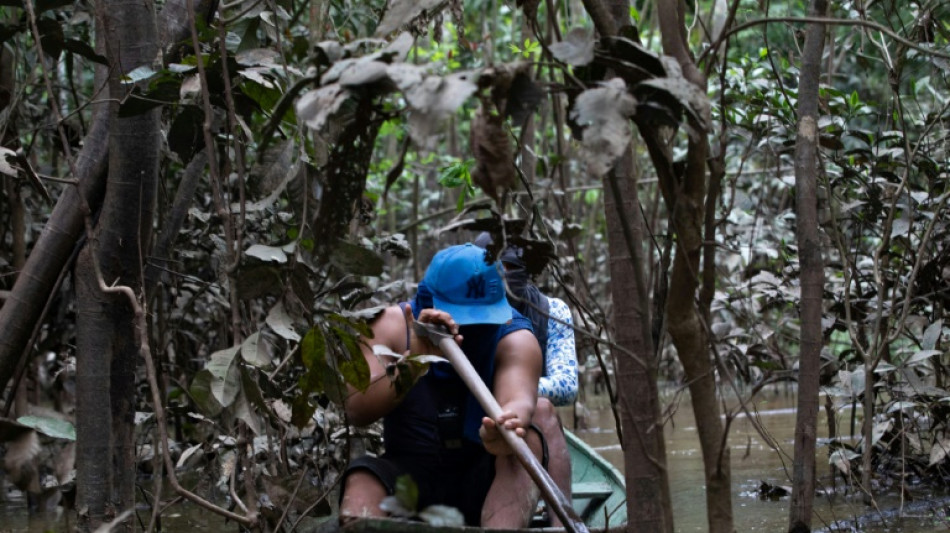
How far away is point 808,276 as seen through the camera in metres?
3.31

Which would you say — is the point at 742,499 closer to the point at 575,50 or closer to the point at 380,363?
the point at 380,363

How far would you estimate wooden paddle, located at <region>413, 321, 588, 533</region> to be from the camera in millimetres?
2551

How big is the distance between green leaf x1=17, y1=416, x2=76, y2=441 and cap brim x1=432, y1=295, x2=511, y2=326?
1.12 metres

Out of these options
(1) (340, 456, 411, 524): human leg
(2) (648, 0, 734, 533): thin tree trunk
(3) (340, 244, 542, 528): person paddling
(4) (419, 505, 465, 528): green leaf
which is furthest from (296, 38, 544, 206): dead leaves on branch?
(1) (340, 456, 411, 524): human leg

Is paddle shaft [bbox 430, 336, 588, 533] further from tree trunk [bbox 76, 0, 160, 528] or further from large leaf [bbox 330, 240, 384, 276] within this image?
tree trunk [bbox 76, 0, 160, 528]

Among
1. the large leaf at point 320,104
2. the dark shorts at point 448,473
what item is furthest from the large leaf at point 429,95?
the dark shorts at point 448,473

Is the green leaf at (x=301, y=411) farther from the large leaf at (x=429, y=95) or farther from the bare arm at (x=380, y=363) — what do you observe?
the large leaf at (x=429, y=95)

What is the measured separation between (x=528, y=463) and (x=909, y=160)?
7.30 ft

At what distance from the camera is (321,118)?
1812 mm

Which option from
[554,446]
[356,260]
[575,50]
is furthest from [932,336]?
[575,50]

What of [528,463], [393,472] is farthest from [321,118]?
[393,472]

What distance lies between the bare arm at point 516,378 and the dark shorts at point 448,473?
0.27m

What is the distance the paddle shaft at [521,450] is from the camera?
2.53 meters

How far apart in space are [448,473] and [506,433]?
73 cm
